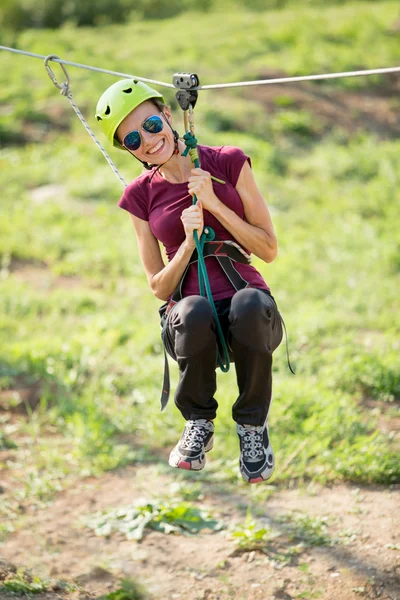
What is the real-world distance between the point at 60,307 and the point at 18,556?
3121 mm

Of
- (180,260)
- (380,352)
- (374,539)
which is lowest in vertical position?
(374,539)

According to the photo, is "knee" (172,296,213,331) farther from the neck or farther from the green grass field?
the green grass field

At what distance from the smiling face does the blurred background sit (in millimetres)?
2433

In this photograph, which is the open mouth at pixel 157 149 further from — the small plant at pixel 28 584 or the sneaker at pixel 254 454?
the small plant at pixel 28 584

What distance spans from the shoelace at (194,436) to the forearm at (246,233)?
76 cm

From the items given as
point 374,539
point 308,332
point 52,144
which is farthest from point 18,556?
point 52,144

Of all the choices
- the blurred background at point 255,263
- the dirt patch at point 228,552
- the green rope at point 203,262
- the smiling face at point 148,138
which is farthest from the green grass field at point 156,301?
the smiling face at point 148,138

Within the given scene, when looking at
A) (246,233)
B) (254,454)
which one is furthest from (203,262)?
(254,454)

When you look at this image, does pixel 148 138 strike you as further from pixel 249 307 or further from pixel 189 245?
pixel 249 307

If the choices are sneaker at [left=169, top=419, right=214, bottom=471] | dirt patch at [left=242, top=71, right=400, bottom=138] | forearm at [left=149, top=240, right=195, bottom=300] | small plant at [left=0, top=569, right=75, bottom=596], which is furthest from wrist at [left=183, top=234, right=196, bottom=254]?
dirt patch at [left=242, top=71, right=400, bottom=138]

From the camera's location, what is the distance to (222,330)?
3162 mm

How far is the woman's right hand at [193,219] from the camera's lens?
3094 millimetres

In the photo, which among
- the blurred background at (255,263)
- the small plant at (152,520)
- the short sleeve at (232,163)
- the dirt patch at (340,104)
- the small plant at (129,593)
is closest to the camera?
the short sleeve at (232,163)

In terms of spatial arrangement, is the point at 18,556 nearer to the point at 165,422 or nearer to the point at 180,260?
the point at 165,422
